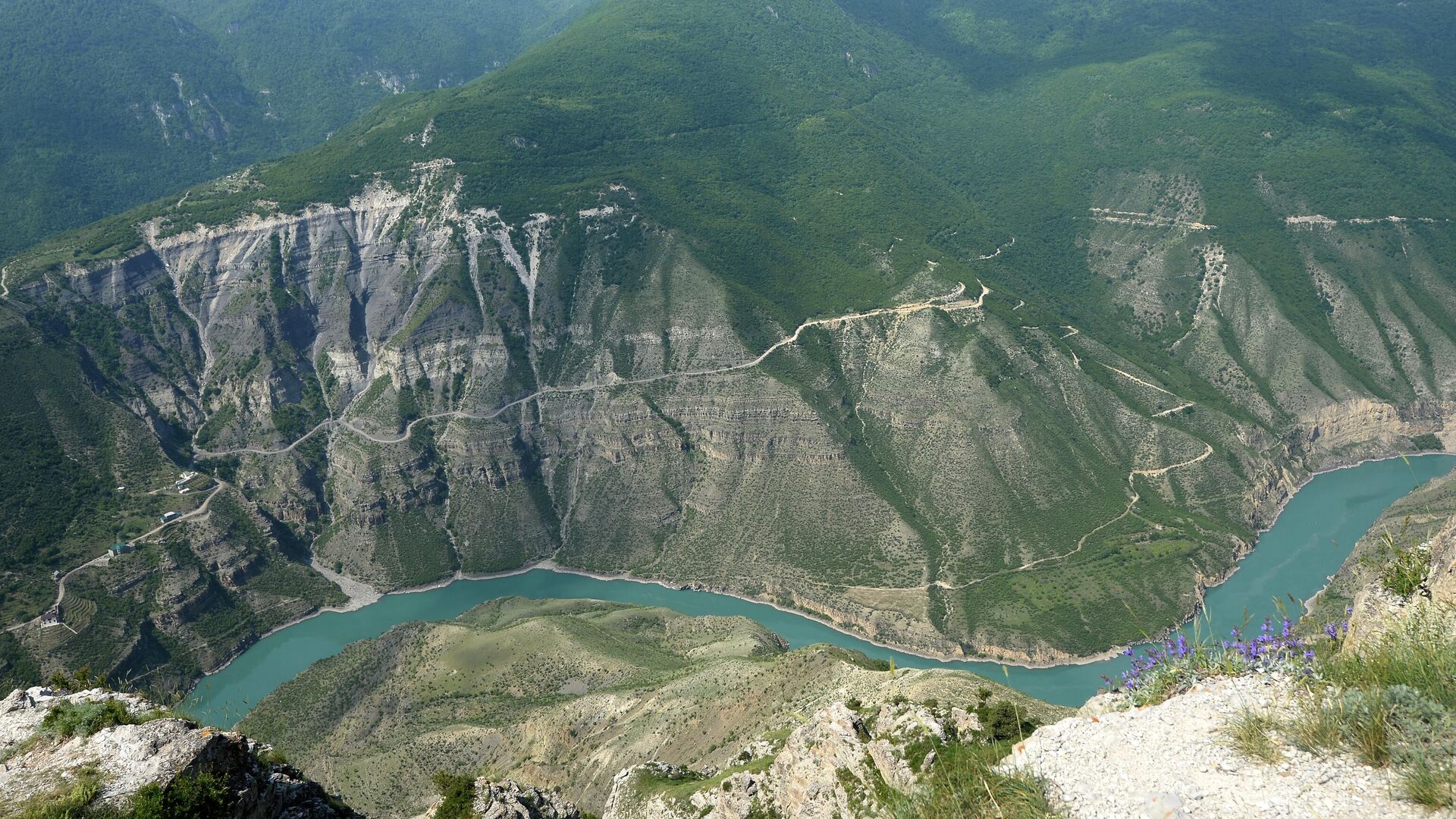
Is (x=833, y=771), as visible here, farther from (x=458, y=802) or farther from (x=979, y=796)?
(x=458, y=802)

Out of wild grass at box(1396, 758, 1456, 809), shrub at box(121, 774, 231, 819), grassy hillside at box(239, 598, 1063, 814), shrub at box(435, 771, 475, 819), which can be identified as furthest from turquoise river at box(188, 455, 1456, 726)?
wild grass at box(1396, 758, 1456, 809)

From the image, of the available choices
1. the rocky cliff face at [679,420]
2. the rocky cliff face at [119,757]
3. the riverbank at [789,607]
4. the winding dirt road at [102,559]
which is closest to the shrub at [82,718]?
the rocky cliff face at [119,757]

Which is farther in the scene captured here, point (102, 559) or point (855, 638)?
point (855, 638)

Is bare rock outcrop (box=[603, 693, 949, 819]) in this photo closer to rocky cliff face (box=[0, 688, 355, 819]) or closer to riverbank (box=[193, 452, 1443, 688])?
rocky cliff face (box=[0, 688, 355, 819])

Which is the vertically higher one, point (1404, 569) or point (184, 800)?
point (1404, 569)

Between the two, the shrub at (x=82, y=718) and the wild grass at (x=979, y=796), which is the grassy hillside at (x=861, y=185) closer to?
the shrub at (x=82, y=718)

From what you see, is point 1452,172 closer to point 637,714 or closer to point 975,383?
point 975,383

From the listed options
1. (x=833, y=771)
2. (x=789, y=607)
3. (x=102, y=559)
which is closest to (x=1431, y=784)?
(x=833, y=771)
